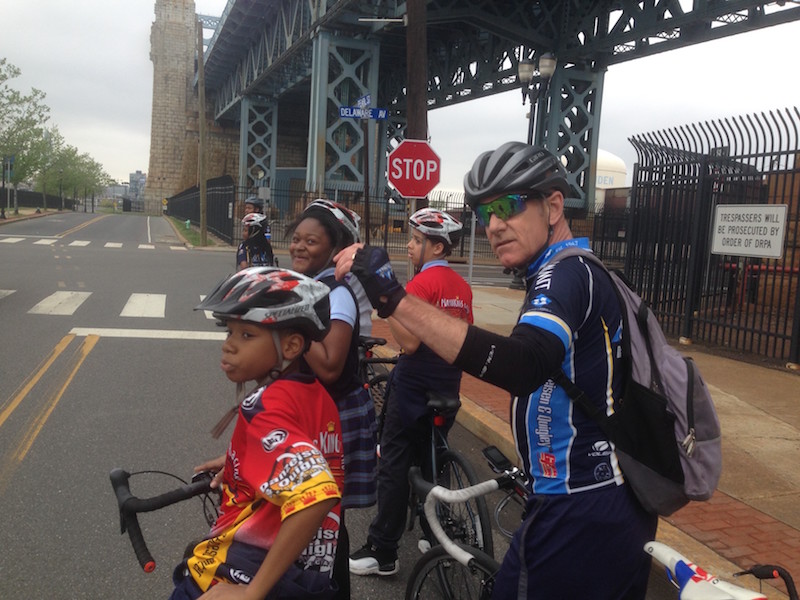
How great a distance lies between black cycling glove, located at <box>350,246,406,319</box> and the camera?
6.11ft

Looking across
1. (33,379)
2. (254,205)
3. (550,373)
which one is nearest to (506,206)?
(550,373)

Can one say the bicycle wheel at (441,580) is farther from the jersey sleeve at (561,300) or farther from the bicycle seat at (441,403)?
the jersey sleeve at (561,300)

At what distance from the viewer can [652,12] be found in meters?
21.4

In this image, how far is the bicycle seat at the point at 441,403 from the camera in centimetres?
376

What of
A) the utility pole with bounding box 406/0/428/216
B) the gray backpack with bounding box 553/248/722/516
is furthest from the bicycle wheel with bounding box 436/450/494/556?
the utility pole with bounding box 406/0/428/216

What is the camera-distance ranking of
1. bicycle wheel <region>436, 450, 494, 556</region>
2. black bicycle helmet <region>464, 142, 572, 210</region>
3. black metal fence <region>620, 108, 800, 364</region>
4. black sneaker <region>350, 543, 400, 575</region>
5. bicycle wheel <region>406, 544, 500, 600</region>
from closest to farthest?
black bicycle helmet <region>464, 142, 572, 210</region>
bicycle wheel <region>406, 544, 500, 600</region>
bicycle wheel <region>436, 450, 494, 556</region>
black sneaker <region>350, 543, 400, 575</region>
black metal fence <region>620, 108, 800, 364</region>

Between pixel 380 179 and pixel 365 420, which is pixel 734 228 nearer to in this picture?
pixel 365 420

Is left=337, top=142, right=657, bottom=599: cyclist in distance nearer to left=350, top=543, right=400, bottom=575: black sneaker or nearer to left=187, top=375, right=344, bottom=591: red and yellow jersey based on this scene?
left=187, top=375, right=344, bottom=591: red and yellow jersey

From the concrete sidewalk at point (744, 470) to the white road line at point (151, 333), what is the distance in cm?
441

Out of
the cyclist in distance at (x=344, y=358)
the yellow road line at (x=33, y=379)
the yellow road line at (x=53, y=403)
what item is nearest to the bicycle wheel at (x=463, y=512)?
the cyclist in distance at (x=344, y=358)

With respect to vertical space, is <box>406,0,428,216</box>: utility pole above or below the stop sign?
above

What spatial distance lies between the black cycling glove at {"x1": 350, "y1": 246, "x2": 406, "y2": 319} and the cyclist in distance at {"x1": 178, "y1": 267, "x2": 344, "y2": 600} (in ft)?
0.82

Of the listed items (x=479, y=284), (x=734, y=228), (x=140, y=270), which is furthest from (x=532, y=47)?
(x=734, y=228)

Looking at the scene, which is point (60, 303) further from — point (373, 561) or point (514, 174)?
point (514, 174)
